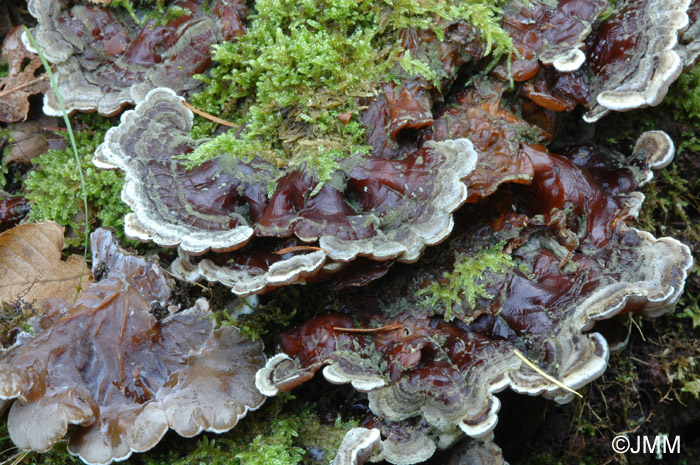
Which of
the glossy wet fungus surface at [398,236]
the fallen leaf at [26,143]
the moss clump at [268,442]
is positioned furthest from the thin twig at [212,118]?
the moss clump at [268,442]

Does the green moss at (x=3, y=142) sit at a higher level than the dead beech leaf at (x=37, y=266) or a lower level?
higher

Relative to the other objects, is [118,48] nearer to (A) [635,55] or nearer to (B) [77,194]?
(B) [77,194]

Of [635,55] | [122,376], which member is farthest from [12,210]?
[635,55]

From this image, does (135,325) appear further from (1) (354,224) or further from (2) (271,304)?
(1) (354,224)

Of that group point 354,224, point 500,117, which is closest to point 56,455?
point 354,224

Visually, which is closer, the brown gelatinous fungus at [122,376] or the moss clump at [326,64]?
the brown gelatinous fungus at [122,376]

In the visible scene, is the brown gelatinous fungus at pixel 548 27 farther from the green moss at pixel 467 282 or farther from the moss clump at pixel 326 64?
the green moss at pixel 467 282

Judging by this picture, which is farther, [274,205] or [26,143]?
[26,143]
